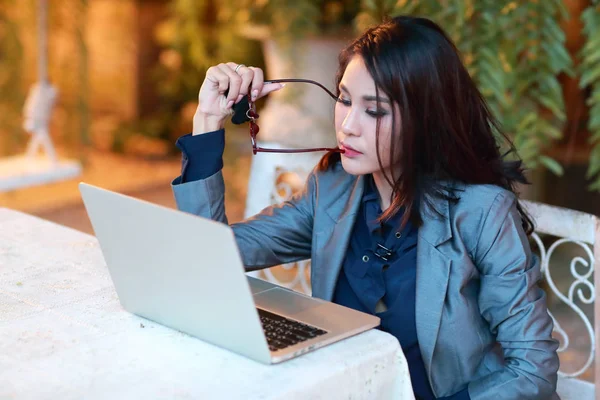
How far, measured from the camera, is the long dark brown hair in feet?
4.18

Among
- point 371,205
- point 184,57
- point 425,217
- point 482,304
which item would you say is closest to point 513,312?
point 482,304

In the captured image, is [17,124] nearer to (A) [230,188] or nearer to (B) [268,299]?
(A) [230,188]

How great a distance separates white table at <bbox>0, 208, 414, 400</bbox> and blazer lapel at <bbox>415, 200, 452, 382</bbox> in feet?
0.66

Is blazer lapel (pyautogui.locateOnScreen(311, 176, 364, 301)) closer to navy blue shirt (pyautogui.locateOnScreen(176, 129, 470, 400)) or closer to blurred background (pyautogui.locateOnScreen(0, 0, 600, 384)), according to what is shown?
navy blue shirt (pyautogui.locateOnScreen(176, 129, 470, 400))

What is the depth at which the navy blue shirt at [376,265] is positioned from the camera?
1326mm

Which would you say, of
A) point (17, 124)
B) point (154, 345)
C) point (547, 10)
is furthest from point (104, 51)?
point (154, 345)

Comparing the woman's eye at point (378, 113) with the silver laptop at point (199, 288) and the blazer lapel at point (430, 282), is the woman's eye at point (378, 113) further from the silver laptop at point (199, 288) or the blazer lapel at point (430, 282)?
the silver laptop at point (199, 288)

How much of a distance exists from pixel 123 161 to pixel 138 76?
0.63 metres

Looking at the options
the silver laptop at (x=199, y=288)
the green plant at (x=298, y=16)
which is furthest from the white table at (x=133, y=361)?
the green plant at (x=298, y=16)

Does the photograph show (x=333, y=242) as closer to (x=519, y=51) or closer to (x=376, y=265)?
(x=376, y=265)

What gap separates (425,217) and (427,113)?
0.16m

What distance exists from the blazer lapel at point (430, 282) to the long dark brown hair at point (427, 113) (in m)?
0.03

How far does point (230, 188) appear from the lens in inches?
129

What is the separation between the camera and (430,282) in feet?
4.16
